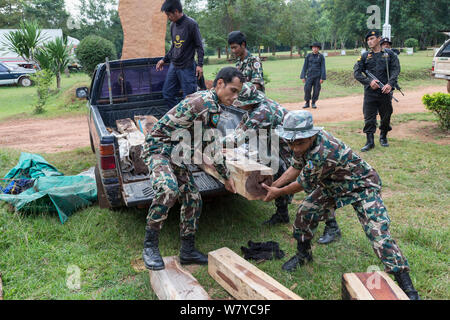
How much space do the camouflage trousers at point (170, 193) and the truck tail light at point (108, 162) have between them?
0.62 meters

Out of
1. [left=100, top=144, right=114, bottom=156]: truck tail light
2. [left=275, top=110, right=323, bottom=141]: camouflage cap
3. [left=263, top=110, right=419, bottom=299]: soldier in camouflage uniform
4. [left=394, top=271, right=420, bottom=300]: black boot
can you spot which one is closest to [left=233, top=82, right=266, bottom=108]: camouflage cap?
[left=263, top=110, right=419, bottom=299]: soldier in camouflage uniform

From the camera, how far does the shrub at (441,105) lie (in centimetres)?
816

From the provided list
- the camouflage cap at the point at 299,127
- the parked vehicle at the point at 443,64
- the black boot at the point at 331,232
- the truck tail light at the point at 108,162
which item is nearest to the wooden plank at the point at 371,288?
the camouflage cap at the point at 299,127

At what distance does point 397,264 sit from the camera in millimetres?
2750

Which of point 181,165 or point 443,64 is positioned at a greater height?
point 443,64

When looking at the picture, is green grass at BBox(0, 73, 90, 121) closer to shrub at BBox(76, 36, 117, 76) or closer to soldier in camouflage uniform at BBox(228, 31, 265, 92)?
shrub at BBox(76, 36, 117, 76)

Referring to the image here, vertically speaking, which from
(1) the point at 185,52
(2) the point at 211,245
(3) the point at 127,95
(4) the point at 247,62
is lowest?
(2) the point at 211,245

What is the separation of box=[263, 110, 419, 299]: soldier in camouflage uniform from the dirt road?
21.5ft

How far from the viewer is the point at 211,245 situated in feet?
12.8

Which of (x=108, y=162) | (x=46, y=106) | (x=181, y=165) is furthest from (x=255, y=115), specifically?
(x=46, y=106)

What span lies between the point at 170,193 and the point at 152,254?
0.53 meters

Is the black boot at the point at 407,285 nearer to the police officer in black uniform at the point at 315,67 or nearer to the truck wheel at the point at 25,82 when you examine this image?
the police officer in black uniform at the point at 315,67

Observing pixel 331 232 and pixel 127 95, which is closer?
pixel 331 232

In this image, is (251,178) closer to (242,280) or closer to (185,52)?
(242,280)
